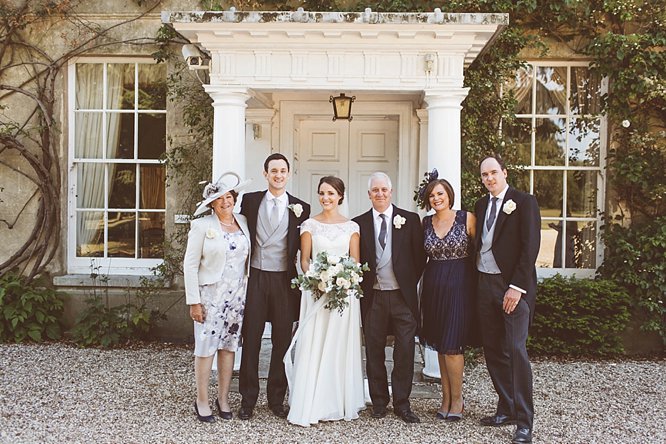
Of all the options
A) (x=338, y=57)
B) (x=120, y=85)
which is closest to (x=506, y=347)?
(x=338, y=57)

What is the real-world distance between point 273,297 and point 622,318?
430 centimetres

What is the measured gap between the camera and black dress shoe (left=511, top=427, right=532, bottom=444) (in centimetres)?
470

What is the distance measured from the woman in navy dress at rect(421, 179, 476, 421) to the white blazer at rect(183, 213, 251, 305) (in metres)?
1.55

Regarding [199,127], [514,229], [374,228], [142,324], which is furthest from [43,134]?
[514,229]

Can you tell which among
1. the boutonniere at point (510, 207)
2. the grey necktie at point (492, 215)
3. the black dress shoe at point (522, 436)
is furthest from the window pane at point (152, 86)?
the black dress shoe at point (522, 436)

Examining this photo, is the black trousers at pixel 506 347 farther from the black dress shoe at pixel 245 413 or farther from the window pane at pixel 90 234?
the window pane at pixel 90 234

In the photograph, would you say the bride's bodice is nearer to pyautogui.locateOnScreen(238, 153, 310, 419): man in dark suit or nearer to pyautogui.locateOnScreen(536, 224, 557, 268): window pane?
pyautogui.locateOnScreen(238, 153, 310, 419): man in dark suit

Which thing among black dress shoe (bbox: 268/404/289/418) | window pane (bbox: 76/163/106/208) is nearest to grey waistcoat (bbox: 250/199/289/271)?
black dress shoe (bbox: 268/404/289/418)

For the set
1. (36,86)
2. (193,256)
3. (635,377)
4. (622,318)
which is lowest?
(635,377)

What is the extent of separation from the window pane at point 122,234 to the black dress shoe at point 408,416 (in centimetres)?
454

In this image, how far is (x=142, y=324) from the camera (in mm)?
7797

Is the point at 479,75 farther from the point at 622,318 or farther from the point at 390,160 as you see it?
the point at 622,318

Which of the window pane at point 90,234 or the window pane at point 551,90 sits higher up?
the window pane at point 551,90

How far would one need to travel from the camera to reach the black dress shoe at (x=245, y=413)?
5102mm
